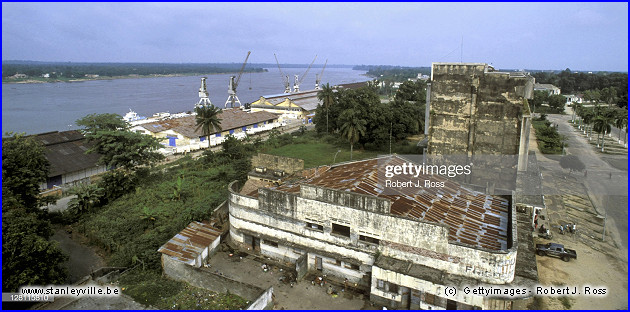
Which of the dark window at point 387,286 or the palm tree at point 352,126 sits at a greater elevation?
the palm tree at point 352,126

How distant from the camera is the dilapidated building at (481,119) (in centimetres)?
2236

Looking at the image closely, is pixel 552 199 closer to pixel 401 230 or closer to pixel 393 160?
pixel 393 160

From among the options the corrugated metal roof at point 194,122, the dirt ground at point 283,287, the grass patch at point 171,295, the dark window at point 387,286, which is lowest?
the grass patch at point 171,295

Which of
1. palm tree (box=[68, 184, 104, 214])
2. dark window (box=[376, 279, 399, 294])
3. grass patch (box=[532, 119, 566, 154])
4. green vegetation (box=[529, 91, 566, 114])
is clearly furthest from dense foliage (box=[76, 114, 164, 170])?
green vegetation (box=[529, 91, 566, 114])

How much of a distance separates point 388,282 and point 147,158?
2185cm

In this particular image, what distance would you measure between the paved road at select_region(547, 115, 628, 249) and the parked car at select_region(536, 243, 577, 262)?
3.60 meters

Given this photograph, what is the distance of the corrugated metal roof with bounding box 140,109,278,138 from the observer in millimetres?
43372

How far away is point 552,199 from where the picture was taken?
25844 millimetres

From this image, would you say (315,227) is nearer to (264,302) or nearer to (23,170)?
(264,302)

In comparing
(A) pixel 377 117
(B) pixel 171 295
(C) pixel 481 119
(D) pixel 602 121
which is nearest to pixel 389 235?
(B) pixel 171 295

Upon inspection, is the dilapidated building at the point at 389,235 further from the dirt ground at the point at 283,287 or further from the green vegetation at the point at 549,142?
the green vegetation at the point at 549,142

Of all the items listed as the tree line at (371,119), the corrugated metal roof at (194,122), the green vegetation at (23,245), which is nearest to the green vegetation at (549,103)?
the tree line at (371,119)

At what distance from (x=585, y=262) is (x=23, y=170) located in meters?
27.4

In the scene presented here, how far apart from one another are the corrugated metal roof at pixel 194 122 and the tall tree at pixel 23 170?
743 inches
